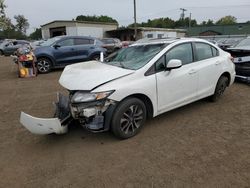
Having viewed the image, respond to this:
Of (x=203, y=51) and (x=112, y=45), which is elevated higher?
(x=112, y=45)

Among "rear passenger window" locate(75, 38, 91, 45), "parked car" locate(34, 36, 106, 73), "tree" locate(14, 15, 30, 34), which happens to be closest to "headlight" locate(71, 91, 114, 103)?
"parked car" locate(34, 36, 106, 73)

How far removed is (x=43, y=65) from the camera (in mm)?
10750

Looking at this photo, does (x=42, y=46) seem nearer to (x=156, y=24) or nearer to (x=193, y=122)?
(x=193, y=122)

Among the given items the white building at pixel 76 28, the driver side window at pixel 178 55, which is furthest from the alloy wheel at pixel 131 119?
the white building at pixel 76 28

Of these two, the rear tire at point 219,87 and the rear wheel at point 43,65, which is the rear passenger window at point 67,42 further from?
the rear tire at point 219,87

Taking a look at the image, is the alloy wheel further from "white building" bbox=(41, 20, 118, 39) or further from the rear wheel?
"white building" bbox=(41, 20, 118, 39)

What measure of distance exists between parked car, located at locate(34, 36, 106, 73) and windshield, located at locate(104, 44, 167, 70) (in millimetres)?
6393

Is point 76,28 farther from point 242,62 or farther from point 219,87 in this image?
point 219,87

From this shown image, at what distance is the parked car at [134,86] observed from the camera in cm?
364

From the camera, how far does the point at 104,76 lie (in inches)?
150

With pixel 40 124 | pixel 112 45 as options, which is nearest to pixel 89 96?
pixel 40 124

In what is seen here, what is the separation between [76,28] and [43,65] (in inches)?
1000

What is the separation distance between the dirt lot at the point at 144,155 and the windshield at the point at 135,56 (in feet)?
3.90

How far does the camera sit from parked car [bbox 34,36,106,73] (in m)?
10.7
